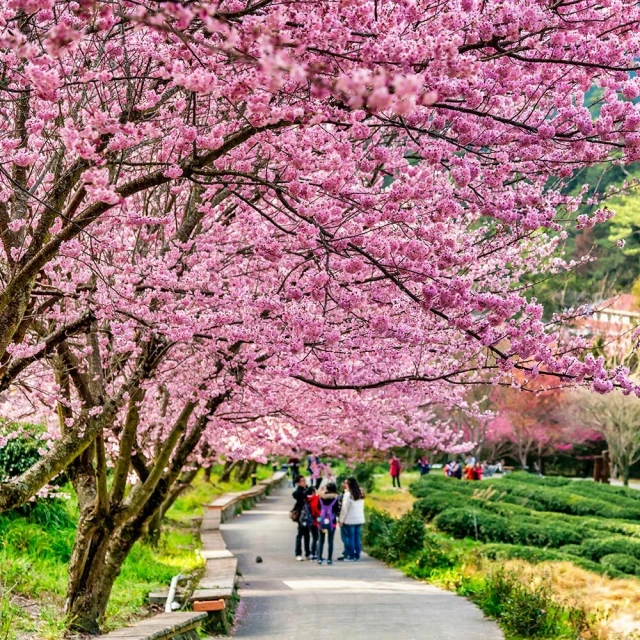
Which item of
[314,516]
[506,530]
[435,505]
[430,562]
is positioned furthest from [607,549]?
[435,505]

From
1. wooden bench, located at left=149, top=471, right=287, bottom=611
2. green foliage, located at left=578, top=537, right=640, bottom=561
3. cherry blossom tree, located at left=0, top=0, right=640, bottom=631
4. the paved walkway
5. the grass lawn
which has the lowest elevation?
the paved walkway

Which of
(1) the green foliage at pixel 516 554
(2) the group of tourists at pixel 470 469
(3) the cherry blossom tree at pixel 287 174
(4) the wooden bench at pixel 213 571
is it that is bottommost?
(1) the green foliage at pixel 516 554

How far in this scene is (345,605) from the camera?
38.3 ft

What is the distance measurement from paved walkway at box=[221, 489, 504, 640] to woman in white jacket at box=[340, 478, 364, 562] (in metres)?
0.34

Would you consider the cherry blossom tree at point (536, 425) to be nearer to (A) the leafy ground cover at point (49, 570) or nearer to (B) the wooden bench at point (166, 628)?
(A) the leafy ground cover at point (49, 570)

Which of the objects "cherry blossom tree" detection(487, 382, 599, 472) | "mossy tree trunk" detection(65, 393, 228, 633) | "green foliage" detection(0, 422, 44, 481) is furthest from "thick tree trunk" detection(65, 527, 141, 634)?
"cherry blossom tree" detection(487, 382, 599, 472)

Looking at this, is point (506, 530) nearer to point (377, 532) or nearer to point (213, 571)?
point (377, 532)

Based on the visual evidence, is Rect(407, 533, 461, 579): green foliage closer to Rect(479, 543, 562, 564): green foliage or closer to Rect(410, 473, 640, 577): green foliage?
Rect(479, 543, 562, 564): green foliage

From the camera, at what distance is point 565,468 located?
58031 millimetres

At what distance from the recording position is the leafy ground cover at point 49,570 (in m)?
8.23

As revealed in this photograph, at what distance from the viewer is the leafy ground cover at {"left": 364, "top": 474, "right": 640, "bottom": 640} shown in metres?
9.80

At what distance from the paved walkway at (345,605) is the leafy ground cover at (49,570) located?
1.24m

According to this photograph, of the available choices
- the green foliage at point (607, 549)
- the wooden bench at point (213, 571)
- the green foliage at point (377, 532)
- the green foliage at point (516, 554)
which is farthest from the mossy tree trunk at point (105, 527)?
the green foliage at point (607, 549)

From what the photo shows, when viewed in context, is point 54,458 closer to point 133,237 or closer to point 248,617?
point 133,237
